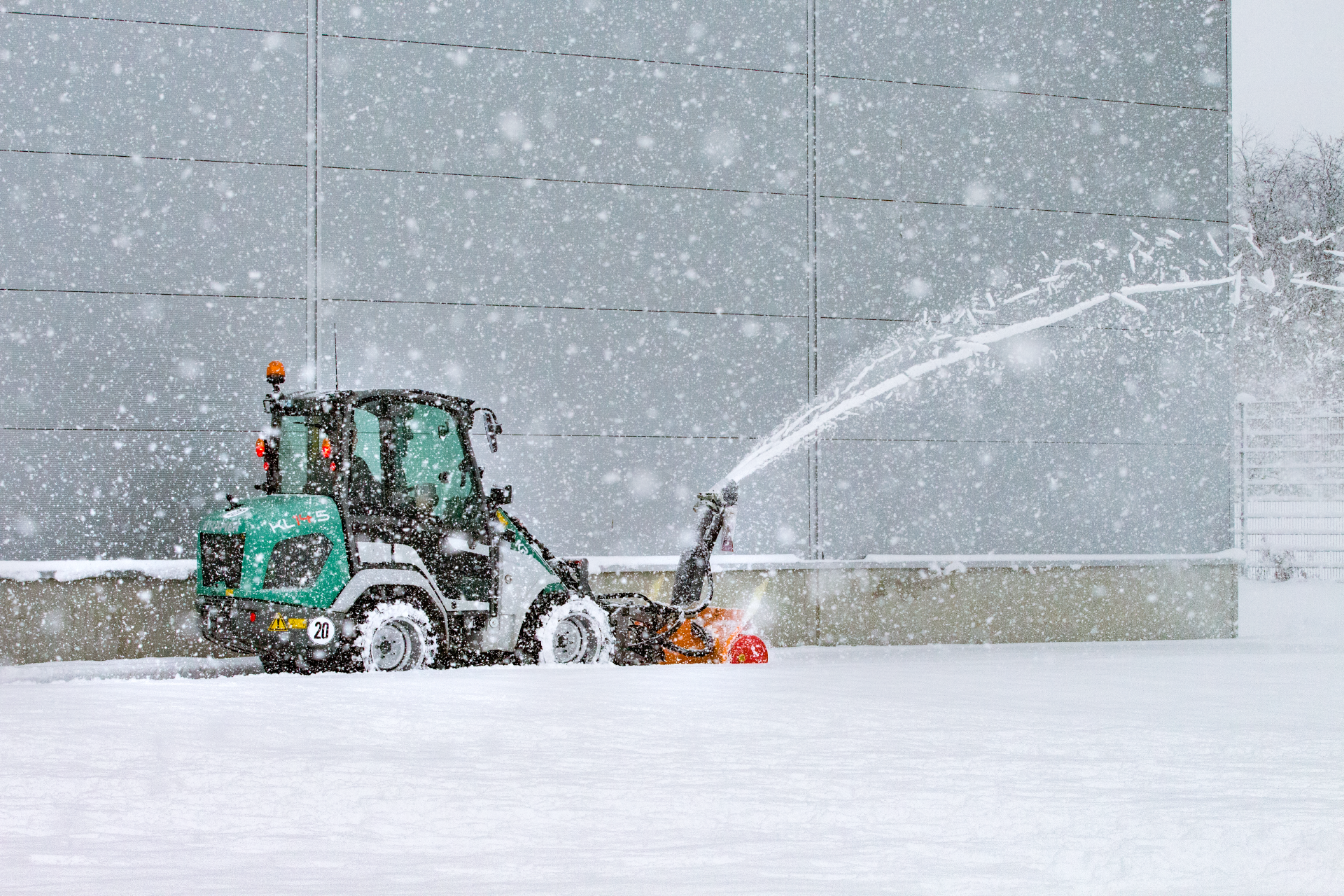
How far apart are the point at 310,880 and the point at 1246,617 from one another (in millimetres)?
16664

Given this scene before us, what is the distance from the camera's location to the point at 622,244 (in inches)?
560

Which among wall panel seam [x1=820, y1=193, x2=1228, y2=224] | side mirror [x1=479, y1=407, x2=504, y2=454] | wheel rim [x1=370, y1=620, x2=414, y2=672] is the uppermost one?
wall panel seam [x1=820, y1=193, x2=1228, y2=224]

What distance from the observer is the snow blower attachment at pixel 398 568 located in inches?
422

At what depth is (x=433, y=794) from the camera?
6008mm

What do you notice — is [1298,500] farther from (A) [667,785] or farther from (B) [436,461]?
(A) [667,785]

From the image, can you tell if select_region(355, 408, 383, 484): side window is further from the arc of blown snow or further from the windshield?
the arc of blown snow

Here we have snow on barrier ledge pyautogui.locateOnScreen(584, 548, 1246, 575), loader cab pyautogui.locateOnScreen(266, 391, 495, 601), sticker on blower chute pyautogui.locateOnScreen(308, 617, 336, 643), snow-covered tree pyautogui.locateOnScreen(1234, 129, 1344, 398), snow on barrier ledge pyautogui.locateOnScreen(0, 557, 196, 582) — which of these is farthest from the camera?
snow-covered tree pyautogui.locateOnScreen(1234, 129, 1344, 398)

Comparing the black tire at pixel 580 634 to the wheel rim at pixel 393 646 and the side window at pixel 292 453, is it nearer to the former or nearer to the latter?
the wheel rim at pixel 393 646

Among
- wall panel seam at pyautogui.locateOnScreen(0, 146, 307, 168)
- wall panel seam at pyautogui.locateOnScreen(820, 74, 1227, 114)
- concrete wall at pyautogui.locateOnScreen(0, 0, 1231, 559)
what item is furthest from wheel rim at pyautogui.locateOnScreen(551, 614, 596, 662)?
wall panel seam at pyautogui.locateOnScreen(820, 74, 1227, 114)

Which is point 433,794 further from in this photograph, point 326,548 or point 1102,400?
point 1102,400

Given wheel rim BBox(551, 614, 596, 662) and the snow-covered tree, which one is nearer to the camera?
wheel rim BBox(551, 614, 596, 662)

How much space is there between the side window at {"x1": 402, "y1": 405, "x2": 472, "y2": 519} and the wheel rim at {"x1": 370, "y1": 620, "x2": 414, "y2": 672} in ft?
3.20

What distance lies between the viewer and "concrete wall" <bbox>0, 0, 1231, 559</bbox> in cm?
1307

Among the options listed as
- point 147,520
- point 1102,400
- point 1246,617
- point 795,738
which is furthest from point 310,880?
point 1246,617
